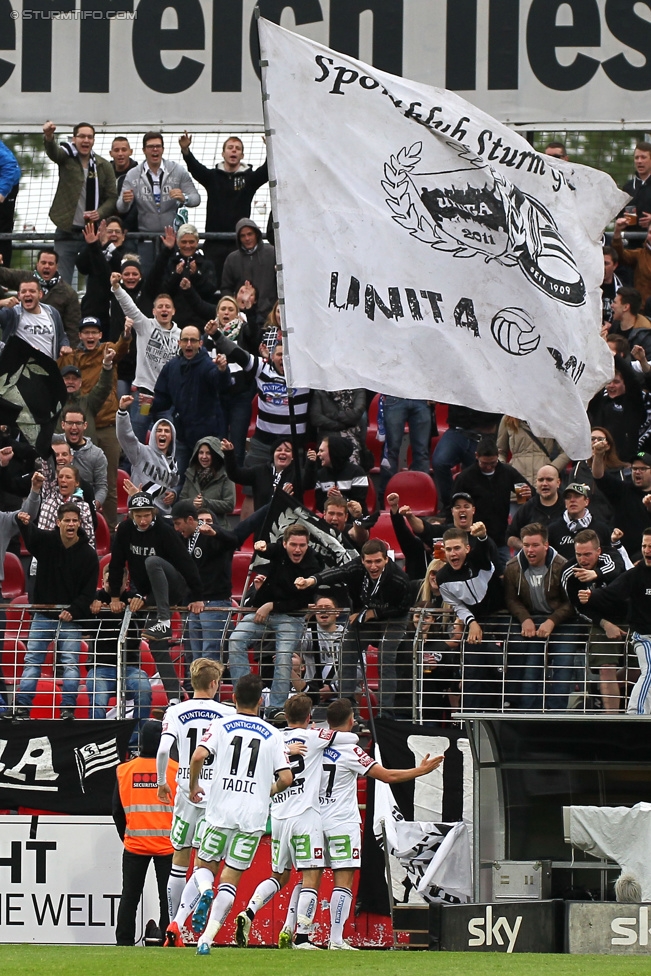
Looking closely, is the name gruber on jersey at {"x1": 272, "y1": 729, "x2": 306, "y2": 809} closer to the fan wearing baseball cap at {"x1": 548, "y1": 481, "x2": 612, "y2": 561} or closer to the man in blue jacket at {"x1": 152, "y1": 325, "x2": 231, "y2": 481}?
the fan wearing baseball cap at {"x1": 548, "y1": 481, "x2": 612, "y2": 561}

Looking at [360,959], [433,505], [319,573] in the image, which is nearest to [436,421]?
[433,505]

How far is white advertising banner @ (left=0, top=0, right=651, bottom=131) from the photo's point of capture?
20.7 metres

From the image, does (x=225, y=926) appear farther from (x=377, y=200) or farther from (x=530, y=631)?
(x=377, y=200)

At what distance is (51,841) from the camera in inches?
561

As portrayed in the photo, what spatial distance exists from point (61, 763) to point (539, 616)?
4.11 m

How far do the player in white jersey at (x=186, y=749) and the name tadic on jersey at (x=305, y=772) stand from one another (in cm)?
74

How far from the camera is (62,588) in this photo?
14.4 metres

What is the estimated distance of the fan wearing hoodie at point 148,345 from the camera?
1811 cm

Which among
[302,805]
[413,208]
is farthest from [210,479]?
[413,208]

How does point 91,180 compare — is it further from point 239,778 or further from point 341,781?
point 239,778

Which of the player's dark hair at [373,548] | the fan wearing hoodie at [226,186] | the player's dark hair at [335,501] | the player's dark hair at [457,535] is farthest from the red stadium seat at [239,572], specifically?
the fan wearing hoodie at [226,186]

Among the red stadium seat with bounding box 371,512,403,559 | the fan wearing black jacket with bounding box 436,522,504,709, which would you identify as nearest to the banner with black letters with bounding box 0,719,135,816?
the fan wearing black jacket with bounding box 436,522,504,709

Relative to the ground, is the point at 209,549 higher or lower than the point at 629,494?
lower

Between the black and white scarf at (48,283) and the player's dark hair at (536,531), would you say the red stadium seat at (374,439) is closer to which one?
the black and white scarf at (48,283)
